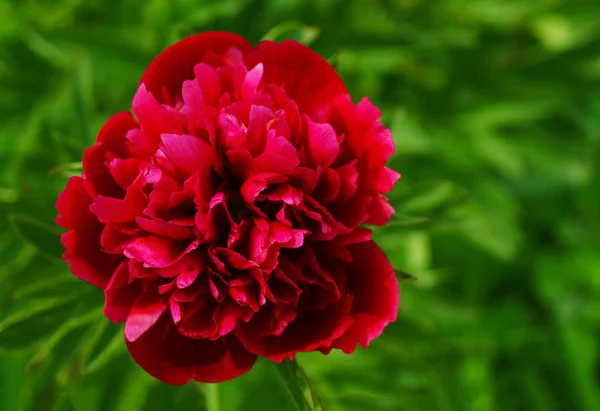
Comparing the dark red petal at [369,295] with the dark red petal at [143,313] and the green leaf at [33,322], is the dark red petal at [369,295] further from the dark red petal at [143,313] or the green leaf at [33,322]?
the green leaf at [33,322]

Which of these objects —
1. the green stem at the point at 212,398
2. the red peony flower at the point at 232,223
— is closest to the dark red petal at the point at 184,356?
the red peony flower at the point at 232,223

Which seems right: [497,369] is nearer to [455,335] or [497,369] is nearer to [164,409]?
[455,335]

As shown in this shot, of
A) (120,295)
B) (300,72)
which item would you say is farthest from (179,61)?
(120,295)

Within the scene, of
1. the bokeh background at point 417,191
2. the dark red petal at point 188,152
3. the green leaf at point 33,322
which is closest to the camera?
the dark red petal at point 188,152

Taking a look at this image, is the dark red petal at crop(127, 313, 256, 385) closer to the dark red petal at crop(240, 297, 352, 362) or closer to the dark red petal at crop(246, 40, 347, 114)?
the dark red petal at crop(240, 297, 352, 362)

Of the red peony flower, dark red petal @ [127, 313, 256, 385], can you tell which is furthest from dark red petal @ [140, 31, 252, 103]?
dark red petal @ [127, 313, 256, 385]

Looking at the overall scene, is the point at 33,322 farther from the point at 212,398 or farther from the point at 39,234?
the point at 212,398
